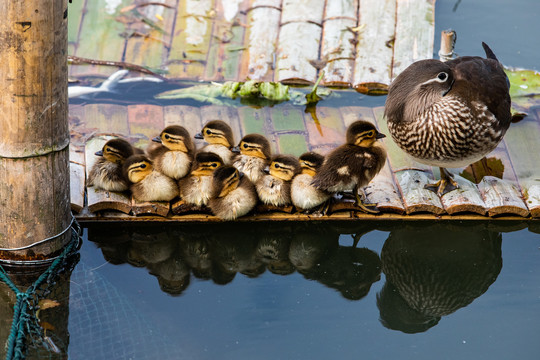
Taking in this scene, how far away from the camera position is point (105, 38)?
20.4 feet

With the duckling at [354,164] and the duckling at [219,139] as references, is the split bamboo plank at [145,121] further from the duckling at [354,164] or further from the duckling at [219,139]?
the duckling at [354,164]

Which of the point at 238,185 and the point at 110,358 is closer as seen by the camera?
the point at 110,358

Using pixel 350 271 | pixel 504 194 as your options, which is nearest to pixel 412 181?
pixel 504 194

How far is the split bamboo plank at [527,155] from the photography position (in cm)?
479

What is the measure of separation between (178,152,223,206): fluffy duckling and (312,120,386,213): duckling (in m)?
0.64

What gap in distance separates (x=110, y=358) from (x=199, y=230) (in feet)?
3.89

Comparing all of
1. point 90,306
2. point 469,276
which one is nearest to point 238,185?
point 90,306

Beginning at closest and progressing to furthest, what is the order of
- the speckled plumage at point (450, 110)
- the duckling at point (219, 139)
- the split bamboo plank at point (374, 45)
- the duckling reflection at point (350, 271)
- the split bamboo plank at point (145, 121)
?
the duckling reflection at point (350, 271) < the speckled plumage at point (450, 110) < the duckling at point (219, 139) < the split bamboo plank at point (145, 121) < the split bamboo plank at point (374, 45)

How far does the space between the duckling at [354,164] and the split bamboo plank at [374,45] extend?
1.37 metres

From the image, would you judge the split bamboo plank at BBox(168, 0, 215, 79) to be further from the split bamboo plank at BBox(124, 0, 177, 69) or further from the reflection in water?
the reflection in water

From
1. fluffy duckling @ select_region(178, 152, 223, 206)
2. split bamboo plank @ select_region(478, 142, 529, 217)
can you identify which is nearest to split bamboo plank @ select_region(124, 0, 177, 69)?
fluffy duckling @ select_region(178, 152, 223, 206)

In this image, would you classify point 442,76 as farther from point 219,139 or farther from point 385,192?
point 219,139

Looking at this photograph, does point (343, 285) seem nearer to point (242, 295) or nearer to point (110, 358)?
point (242, 295)

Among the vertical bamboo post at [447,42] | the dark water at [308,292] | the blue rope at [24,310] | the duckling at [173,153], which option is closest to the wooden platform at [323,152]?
the dark water at [308,292]
